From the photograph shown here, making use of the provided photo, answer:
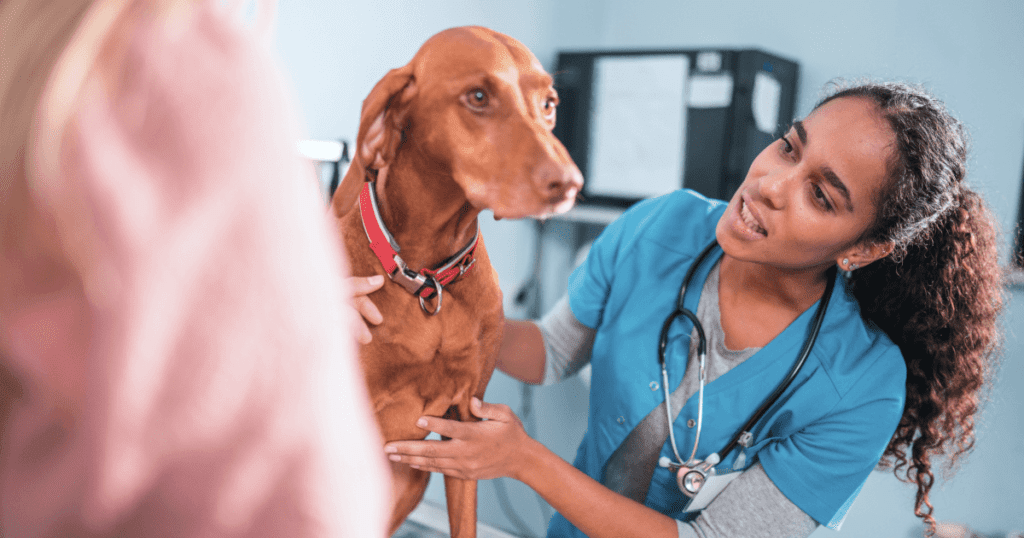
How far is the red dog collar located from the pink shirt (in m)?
0.56

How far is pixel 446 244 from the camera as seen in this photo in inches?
30.5

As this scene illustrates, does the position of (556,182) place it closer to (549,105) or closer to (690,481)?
(549,105)

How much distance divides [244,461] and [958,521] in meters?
2.43

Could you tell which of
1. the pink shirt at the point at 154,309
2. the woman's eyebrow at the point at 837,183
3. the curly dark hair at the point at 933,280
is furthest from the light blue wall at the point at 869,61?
the pink shirt at the point at 154,309

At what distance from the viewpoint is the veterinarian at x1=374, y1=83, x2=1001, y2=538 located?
94 cm

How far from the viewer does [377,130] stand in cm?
69

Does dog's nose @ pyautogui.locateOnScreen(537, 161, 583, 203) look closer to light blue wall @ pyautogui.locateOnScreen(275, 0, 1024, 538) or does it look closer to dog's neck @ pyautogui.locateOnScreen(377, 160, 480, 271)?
dog's neck @ pyautogui.locateOnScreen(377, 160, 480, 271)

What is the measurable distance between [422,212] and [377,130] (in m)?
0.12

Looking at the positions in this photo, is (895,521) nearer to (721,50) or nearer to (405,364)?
(721,50)

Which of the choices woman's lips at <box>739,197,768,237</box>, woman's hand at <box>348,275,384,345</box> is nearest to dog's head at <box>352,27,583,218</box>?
woman's hand at <box>348,275,384,345</box>

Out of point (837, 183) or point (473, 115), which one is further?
point (837, 183)

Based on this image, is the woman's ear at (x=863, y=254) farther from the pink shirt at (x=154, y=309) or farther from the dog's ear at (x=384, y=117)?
the pink shirt at (x=154, y=309)

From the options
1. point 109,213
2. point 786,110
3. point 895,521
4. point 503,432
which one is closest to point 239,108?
point 109,213

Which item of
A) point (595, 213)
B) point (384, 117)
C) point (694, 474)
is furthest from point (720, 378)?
point (595, 213)
